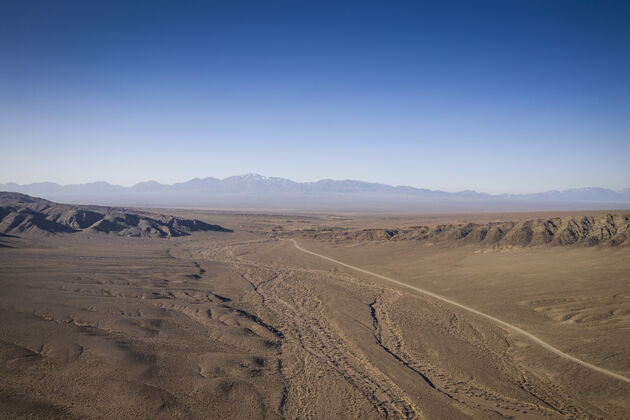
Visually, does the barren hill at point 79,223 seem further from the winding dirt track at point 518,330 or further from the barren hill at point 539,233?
the winding dirt track at point 518,330

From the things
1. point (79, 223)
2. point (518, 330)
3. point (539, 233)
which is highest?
point (539, 233)

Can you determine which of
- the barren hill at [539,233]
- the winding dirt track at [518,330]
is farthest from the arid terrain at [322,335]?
the barren hill at [539,233]

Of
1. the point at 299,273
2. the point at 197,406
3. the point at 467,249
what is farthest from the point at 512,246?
the point at 197,406

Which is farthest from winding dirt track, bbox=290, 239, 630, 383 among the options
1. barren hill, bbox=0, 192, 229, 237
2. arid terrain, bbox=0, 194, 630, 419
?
barren hill, bbox=0, 192, 229, 237

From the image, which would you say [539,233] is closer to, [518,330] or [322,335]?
[518,330]

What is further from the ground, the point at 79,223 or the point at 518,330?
the point at 79,223

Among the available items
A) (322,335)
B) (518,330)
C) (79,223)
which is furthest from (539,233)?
(79,223)

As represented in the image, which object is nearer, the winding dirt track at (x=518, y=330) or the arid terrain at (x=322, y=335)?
the arid terrain at (x=322, y=335)

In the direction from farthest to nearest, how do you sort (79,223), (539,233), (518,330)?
1. (79,223)
2. (539,233)
3. (518,330)
